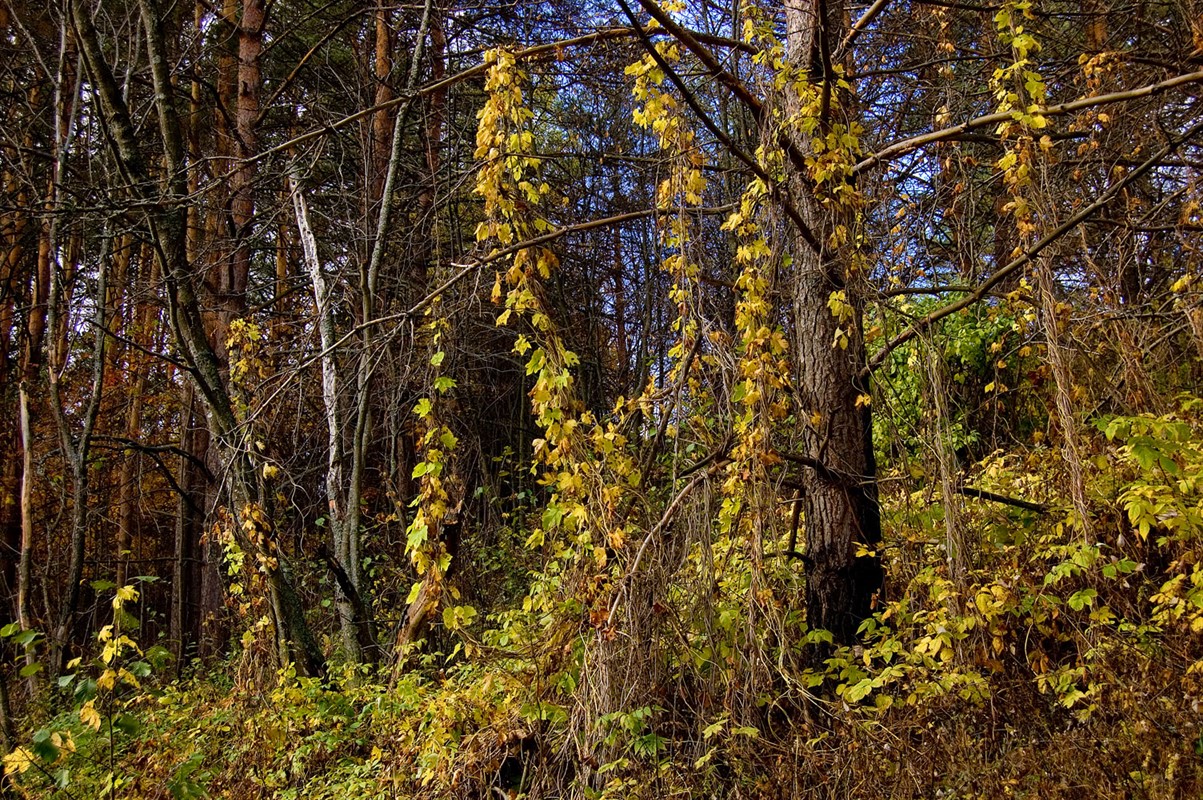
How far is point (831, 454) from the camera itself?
13.5 feet

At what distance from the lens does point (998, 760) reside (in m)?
3.36

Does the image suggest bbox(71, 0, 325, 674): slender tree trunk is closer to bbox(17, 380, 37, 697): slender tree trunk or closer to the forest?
the forest

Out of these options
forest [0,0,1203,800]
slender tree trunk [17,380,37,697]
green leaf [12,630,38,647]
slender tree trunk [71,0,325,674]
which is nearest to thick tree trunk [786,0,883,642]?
forest [0,0,1203,800]

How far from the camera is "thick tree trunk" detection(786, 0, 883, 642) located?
13.3ft

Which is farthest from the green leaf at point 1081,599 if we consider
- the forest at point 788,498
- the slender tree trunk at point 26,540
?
the slender tree trunk at point 26,540

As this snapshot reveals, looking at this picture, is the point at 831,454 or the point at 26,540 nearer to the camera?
the point at 831,454

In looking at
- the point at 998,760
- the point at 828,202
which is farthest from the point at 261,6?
the point at 998,760

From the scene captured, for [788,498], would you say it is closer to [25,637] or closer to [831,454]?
[831,454]

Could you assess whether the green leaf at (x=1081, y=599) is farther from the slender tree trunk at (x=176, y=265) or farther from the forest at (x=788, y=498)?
the slender tree trunk at (x=176, y=265)

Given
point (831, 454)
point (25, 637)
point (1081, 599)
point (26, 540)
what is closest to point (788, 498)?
point (831, 454)

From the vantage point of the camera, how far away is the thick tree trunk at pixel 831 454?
4.04 meters

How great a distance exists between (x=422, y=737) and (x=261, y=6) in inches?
284

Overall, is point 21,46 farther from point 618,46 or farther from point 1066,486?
point 1066,486

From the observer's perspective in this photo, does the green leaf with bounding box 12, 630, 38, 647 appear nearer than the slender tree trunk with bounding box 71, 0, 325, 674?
→ Yes
